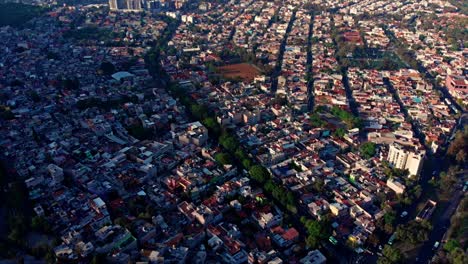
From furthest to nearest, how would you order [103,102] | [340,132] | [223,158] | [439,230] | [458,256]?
[103,102]
[340,132]
[223,158]
[439,230]
[458,256]

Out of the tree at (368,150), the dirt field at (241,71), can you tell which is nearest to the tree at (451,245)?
the tree at (368,150)

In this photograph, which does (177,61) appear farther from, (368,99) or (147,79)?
(368,99)

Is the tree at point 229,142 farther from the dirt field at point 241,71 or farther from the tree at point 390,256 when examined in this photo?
the dirt field at point 241,71

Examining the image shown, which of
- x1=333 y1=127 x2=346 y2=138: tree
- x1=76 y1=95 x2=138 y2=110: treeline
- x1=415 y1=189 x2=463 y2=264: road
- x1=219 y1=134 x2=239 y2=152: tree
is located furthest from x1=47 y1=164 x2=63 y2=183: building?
x1=415 y1=189 x2=463 y2=264: road

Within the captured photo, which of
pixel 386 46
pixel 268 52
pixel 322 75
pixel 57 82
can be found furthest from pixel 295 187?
pixel 386 46

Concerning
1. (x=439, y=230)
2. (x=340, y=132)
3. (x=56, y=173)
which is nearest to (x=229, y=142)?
(x=340, y=132)

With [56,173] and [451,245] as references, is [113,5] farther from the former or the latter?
[451,245]
